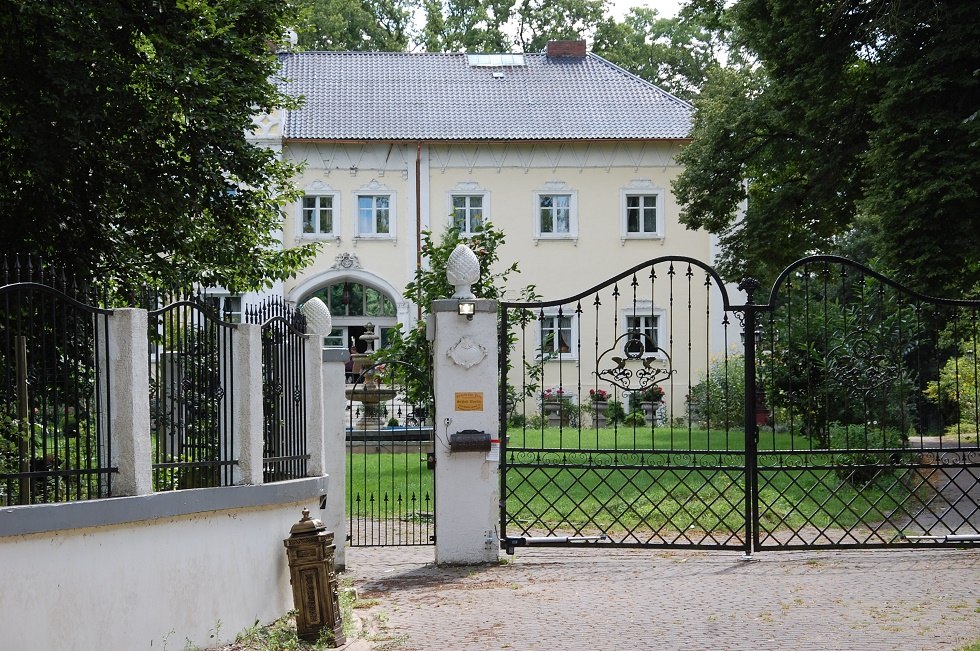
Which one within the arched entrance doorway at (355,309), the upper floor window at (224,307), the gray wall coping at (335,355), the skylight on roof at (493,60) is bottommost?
the gray wall coping at (335,355)

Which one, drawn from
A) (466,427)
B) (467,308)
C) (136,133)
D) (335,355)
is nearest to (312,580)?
(466,427)

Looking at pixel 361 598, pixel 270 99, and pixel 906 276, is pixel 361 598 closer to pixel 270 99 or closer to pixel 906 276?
pixel 270 99

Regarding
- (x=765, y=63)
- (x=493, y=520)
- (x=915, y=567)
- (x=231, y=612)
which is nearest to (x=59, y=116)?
(x=493, y=520)

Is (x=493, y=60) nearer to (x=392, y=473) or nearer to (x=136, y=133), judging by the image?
(x=136, y=133)

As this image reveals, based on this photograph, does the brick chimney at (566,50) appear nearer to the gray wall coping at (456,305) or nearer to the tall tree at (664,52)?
the tall tree at (664,52)

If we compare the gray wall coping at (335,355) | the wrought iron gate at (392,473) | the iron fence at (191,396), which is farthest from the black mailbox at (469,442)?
the iron fence at (191,396)

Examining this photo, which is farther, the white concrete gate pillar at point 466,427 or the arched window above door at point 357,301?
the arched window above door at point 357,301

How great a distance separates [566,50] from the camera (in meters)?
40.5

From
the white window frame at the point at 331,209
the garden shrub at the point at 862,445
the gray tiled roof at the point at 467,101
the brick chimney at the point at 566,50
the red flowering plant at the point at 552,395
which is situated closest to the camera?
the red flowering plant at the point at 552,395

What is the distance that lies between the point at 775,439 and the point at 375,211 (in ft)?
64.2

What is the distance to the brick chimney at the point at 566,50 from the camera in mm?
40406

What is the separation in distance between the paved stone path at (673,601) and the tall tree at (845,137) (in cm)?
621

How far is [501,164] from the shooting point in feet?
119

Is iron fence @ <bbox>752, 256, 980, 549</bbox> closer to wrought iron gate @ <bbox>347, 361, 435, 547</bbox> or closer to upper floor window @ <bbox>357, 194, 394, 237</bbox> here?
wrought iron gate @ <bbox>347, 361, 435, 547</bbox>
